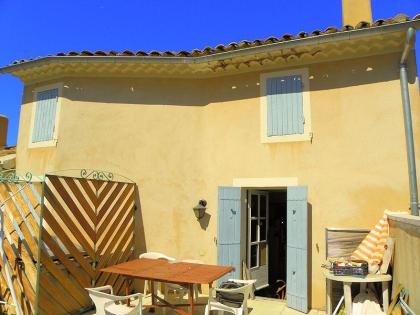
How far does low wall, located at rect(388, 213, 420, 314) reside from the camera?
4051mm

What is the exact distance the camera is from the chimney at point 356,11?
8.16 m

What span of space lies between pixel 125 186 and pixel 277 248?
17.6ft

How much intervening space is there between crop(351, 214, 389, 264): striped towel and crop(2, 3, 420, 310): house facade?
A: 49 cm

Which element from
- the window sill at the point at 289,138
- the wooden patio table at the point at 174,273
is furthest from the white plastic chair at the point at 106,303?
the window sill at the point at 289,138

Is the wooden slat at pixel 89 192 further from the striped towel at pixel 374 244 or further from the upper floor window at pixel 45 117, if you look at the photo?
the striped towel at pixel 374 244

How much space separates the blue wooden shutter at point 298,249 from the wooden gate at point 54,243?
376cm

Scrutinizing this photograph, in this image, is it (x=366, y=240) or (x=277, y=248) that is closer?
(x=366, y=240)

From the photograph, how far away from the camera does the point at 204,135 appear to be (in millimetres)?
8492

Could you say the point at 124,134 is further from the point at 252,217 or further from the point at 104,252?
the point at 252,217

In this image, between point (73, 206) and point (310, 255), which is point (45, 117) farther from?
point (310, 255)

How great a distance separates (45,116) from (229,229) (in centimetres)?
559

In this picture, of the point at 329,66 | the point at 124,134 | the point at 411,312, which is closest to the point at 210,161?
the point at 124,134

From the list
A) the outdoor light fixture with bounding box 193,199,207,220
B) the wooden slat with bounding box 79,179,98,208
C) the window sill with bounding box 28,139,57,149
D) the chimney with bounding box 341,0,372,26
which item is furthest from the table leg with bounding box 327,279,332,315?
the window sill with bounding box 28,139,57,149

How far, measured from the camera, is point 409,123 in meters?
6.48
